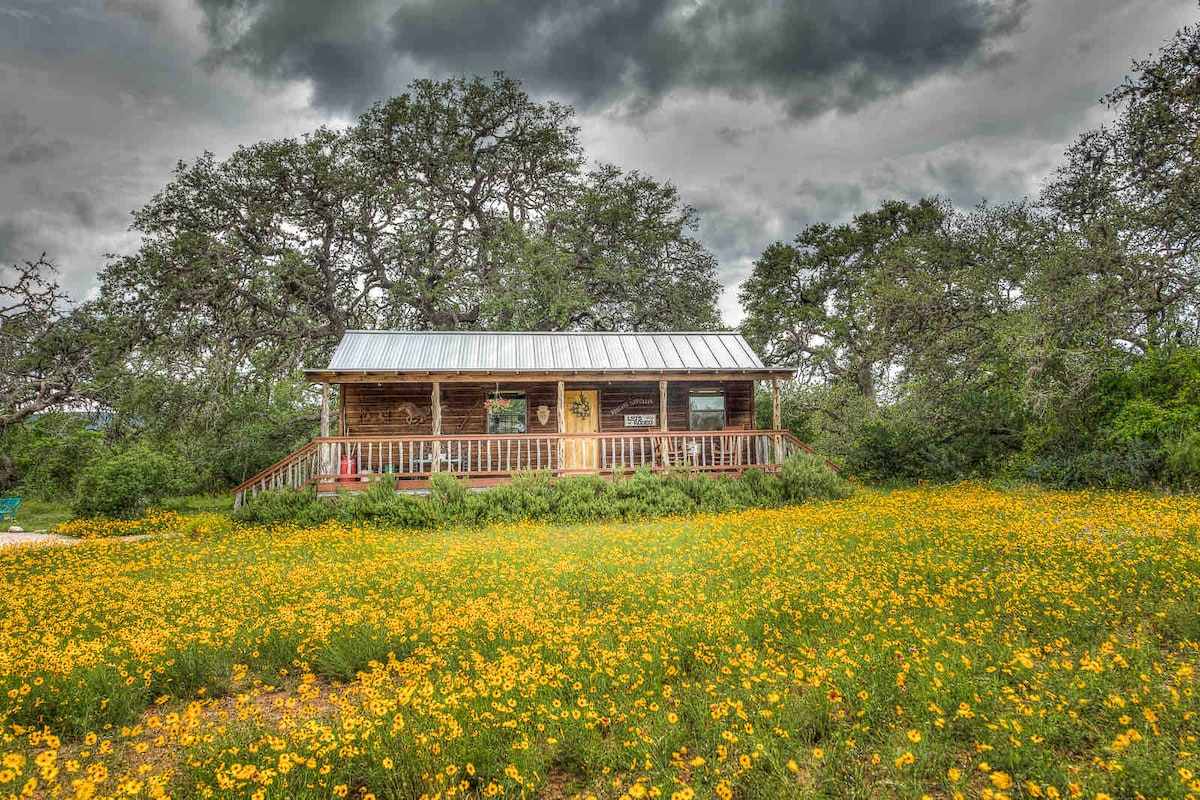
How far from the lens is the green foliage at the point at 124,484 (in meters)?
13.2

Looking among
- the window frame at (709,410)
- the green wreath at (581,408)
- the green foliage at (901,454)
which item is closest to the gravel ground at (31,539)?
the green wreath at (581,408)

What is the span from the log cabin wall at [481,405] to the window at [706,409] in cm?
16

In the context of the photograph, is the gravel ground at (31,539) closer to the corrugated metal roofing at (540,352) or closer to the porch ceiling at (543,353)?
the porch ceiling at (543,353)

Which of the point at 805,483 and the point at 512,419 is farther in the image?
the point at 512,419

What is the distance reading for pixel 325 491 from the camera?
13.1m

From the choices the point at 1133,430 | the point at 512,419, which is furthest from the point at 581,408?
the point at 1133,430

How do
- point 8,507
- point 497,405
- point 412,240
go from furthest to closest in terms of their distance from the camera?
point 412,240 < point 497,405 < point 8,507

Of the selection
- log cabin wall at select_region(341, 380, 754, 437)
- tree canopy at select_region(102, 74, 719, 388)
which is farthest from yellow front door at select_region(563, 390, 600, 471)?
tree canopy at select_region(102, 74, 719, 388)

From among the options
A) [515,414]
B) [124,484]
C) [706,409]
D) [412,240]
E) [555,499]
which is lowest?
[555,499]

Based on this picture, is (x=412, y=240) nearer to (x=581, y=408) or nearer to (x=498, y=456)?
(x=581, y=408)

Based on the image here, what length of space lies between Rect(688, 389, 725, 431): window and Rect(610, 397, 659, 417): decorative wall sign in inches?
45.9

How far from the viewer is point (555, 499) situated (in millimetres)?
12422

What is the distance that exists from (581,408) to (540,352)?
215 centimetres

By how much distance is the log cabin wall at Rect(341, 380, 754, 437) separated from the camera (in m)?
16.8
